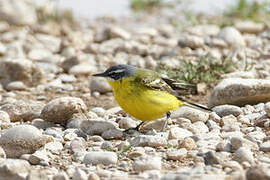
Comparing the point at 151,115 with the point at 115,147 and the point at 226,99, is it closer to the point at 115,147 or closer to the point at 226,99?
the point at 115,147

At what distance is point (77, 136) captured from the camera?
616cm

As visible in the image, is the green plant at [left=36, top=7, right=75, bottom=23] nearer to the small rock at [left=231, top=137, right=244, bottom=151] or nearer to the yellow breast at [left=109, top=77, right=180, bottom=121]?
the yellow breast at [left=109, top=77, right=180, bottom=121]

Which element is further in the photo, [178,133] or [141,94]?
[141,94]

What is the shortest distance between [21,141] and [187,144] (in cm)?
167

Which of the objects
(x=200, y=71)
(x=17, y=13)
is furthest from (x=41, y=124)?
(x=17, y=13)

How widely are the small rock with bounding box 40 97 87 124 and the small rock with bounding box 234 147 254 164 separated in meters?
2.67

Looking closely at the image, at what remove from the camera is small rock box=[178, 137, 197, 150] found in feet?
17.6

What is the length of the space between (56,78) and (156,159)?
599cm

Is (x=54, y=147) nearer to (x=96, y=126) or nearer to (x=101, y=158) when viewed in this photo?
(x=101, y=158)

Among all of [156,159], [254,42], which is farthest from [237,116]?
[254,42]

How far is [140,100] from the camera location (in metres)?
6.14

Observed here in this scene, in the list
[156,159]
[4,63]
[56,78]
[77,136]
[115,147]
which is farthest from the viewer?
[56,78]

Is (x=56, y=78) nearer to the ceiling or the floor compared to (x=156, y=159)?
nearer to the floor

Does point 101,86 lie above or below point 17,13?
below
